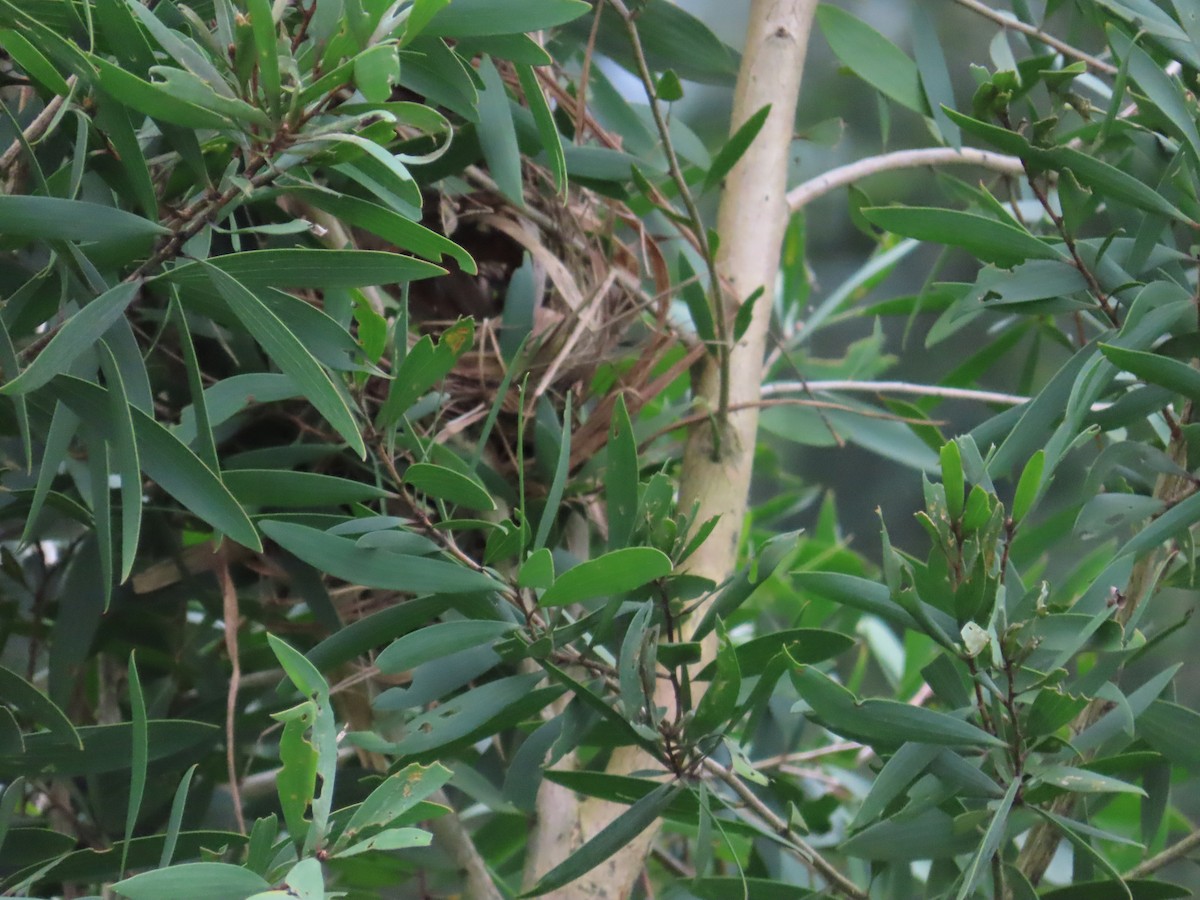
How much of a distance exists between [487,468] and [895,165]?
0.31 meters

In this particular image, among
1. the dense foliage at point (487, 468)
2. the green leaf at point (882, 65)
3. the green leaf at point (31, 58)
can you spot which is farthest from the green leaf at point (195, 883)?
the green leaf at point (882, 65)

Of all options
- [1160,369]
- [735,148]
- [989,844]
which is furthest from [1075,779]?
[735,148]

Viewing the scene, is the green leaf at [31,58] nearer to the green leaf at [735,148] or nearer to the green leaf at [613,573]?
the green leaf at [613,573]

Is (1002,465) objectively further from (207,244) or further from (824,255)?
(824,255)

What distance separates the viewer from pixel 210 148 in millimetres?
396

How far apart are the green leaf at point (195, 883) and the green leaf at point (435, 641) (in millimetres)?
95

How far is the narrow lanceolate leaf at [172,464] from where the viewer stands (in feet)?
1.17

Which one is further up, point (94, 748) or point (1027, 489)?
point (1027, 489)

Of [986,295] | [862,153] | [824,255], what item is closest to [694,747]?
[986,295]

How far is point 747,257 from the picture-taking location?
0.64 meters

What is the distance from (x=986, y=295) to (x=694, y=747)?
0.22 m

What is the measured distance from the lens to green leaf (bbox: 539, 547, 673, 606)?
354 mm

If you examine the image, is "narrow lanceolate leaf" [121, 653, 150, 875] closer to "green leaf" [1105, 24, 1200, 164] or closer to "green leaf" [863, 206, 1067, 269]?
"green leaf" [863, 206, 1067, 269]

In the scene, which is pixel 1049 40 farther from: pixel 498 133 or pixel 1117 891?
pixel 1117 891
